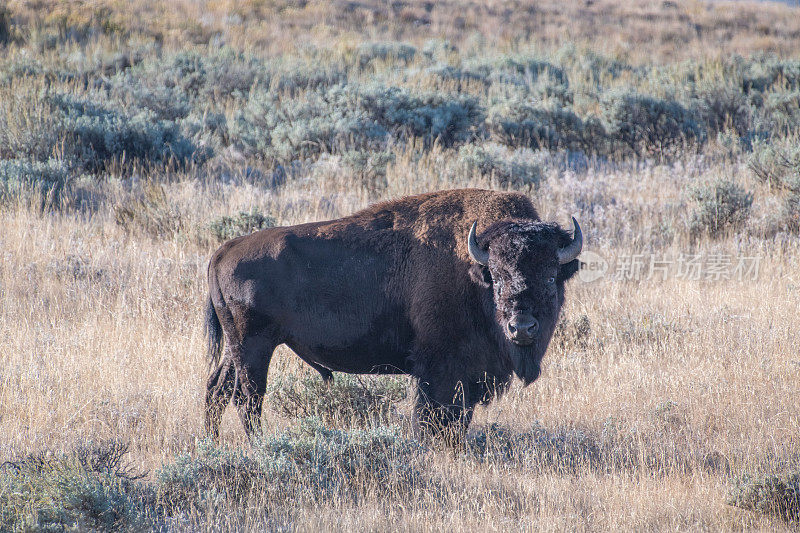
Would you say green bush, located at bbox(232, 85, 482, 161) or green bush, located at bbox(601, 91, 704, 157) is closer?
green bush, located at bbox(232, 85, 482, 161)

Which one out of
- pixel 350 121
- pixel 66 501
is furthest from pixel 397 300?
pixel 350 121

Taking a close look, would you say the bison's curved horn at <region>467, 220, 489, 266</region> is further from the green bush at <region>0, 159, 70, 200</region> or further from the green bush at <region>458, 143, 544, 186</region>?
the green bush at <region>0, 159, 70, 200</region>

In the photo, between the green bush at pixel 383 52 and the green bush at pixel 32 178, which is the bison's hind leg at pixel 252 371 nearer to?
the green bush at pixel 32 178

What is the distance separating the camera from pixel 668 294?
8352 mm

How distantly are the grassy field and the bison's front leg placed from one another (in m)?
0.15

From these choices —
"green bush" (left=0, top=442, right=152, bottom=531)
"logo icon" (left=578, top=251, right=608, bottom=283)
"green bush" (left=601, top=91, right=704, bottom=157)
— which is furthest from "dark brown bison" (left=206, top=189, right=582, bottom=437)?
"green bush" (left=601, top=91, right=704, bottom=157)

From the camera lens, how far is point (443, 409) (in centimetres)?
511

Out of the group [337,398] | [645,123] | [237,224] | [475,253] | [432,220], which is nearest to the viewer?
[475,253]

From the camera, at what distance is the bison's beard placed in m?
4.98

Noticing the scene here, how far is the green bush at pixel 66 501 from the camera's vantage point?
360 cm

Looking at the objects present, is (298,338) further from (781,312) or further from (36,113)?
(36,113)

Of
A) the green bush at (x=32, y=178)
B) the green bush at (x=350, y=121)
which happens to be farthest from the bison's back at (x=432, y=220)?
the green bush at (x=350, y=121)

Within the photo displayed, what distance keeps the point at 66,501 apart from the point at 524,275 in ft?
9.79

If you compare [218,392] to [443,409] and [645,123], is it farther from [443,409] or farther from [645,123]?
[645,123]
